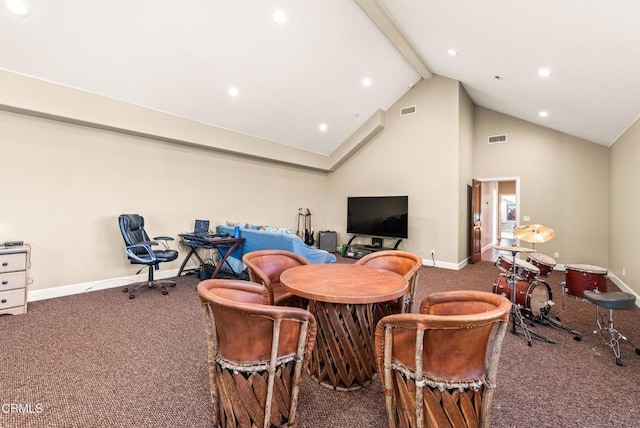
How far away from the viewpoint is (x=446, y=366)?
1.28 metres

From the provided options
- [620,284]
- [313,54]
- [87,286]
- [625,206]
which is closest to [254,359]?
[87,286]

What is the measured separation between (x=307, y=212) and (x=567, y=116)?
562cm

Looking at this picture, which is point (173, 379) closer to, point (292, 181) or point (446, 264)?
point (446, 264)

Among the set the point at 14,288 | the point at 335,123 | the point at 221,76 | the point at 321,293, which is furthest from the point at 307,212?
the point at 321,293

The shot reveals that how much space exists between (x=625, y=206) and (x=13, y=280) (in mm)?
8242

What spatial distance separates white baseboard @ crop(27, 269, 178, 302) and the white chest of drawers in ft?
1.75

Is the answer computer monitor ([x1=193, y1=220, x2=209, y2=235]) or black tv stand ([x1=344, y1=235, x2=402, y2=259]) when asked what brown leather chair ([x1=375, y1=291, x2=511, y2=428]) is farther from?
black tv stand ([x1=344, y1=235, x2=402, y2=259])

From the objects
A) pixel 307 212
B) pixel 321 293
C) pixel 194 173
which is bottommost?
pixel 321 293

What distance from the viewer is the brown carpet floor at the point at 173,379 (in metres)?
1.71

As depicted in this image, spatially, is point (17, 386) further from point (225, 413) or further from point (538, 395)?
point (538, 395)

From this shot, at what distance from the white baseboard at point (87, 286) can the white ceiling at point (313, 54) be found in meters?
2.75

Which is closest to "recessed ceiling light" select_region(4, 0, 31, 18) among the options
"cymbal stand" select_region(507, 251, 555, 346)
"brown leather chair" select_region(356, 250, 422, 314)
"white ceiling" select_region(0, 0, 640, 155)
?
"white ceiling" select_region(0, 0, 640, 155)

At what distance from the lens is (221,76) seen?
444cm

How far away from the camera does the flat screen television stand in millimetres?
6453
